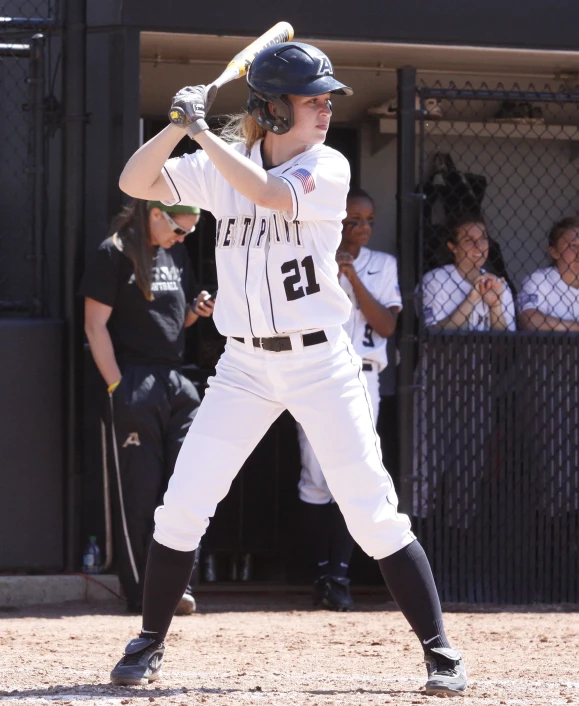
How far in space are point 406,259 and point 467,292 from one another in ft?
1.30

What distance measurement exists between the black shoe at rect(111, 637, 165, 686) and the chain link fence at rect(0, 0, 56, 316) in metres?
2.51

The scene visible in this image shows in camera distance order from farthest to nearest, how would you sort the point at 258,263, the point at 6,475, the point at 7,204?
the point at 7,204 < the point at 6,475 < the point at 258,263

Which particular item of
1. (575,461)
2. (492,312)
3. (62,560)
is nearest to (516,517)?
(575,461)

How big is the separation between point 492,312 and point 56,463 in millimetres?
2231

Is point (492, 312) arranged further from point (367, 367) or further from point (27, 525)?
point (27, 525)

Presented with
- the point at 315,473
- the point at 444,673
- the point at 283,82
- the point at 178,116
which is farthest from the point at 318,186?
the point at 315,473

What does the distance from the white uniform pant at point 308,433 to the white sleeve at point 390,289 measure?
7.15ft

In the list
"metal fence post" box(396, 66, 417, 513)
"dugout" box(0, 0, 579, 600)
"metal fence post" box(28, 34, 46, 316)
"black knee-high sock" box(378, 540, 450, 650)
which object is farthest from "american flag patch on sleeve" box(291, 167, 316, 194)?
"metal fence post" box(28, 34, 46, 316)

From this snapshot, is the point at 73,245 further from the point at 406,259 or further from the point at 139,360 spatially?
the point at 406,259

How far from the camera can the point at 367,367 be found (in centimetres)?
595

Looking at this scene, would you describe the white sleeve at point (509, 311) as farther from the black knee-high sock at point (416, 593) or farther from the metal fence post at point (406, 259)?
the black knee-high sock at point (416, 593)

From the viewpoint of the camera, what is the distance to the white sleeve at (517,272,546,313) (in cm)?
612

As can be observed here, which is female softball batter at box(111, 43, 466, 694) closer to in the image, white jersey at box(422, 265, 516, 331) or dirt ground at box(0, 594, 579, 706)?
dirt ground at box(0, 594, 579, 706)

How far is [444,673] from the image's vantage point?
3.67 m
